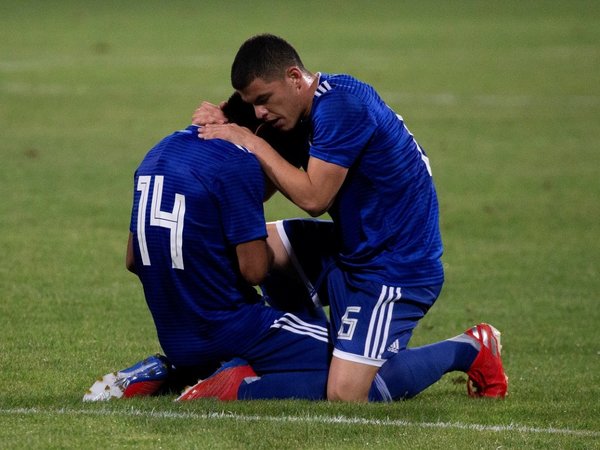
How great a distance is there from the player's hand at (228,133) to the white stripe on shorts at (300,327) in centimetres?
89

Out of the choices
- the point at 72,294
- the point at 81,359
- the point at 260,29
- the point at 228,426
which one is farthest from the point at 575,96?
the point at 228,426

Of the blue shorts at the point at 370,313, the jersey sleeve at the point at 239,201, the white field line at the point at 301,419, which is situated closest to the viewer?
the white field line at the point at 301,419

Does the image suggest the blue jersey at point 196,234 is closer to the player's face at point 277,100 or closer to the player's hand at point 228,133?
the player's hand at point 228,133

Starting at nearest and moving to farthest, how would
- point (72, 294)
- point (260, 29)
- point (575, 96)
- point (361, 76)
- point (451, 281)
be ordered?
point (72, 294) < point (451, 281) < point (575, 96) < point (361, 76) < point (260, 29)

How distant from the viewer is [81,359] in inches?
303

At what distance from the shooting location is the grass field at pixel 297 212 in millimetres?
6184

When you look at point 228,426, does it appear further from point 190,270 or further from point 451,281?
point 451,281

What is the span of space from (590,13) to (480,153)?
20980 millimetres

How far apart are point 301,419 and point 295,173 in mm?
1233

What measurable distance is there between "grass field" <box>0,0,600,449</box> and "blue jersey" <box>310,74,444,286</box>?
73 cm

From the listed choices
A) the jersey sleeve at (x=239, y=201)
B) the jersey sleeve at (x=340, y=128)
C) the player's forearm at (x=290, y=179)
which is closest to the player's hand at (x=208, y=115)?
the player's forearm at (x=290, y=179)

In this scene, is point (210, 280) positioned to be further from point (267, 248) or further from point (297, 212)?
point (297, 212)

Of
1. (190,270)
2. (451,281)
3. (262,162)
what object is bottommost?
(451,281)

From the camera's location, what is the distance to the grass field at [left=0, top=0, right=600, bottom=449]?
6.18 meters
